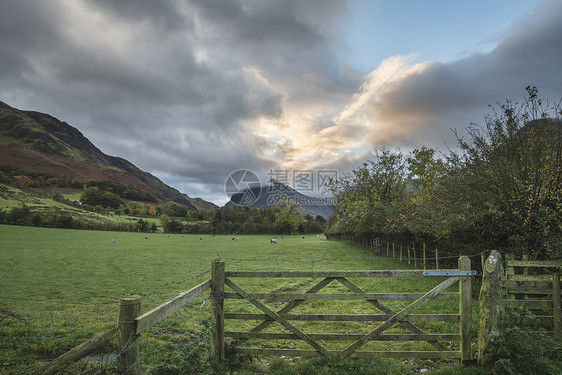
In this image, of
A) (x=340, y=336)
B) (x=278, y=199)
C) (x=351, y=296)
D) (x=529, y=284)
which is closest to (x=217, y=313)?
(x=340, y=336)

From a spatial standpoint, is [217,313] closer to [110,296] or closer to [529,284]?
[529,284]

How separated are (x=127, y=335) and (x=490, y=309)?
20.6ft

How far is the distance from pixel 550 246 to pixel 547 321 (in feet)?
14.0

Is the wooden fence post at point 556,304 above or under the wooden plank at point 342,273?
under

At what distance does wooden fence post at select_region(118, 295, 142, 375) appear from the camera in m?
3.35

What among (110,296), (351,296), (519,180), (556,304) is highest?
(519,180)

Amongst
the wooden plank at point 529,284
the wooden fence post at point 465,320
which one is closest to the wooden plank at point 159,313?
the wooden fence post at point 465,320

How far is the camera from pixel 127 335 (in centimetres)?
337

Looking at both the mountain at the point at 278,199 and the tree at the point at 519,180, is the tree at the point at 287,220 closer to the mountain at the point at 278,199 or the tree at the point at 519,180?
the mountain at the point at 278,199

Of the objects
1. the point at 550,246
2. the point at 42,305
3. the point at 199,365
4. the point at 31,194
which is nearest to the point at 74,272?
the point at 42,305

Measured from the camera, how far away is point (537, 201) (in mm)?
10695

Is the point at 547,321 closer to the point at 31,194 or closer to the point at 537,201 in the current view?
the point at 537,201

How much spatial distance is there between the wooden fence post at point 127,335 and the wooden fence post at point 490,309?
20.1 ft

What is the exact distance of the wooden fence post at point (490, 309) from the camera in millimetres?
5301
